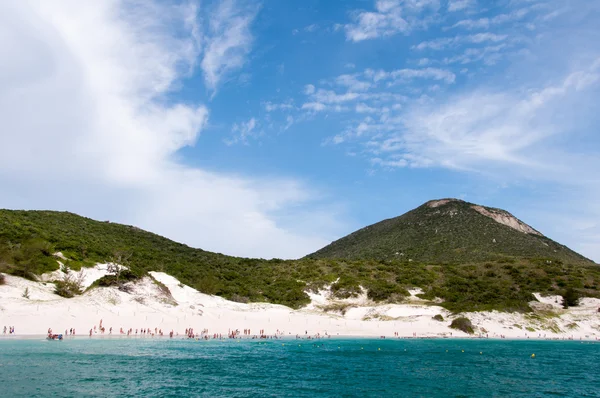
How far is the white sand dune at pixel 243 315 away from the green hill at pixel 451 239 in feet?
124

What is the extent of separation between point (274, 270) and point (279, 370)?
225 feet

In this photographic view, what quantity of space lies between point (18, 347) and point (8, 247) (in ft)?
98.2

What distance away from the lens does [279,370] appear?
1430 inches

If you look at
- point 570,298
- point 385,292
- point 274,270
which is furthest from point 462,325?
point 274,270

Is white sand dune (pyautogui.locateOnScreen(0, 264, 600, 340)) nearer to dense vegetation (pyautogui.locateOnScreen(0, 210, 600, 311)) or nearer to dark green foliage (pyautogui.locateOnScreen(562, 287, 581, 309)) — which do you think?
dark green foliage (pyautogui.locateOnScreen(562, 287, 581, 309))

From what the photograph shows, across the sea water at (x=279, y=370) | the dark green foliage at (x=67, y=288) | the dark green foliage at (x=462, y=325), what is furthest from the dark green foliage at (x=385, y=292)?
the dark green foliage at (x=67, y=288)

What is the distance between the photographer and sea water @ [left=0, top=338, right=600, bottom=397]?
2792 centimetres

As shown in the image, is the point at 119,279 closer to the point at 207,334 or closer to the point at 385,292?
the point at 207,334

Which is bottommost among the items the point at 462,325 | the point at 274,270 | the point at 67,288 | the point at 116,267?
the point at 462,325

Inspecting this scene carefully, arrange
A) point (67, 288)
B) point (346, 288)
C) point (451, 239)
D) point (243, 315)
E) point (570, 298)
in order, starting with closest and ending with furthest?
point (67, 288)
point (243, 315)
point (570, 298)
point (346, 288)
point (451, 239)

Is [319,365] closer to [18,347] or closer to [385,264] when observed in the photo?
[18,347]

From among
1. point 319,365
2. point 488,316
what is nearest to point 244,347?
point 319,365

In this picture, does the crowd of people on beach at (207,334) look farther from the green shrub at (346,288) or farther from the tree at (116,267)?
the green shrub at (346,288)

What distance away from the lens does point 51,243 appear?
72125mm
